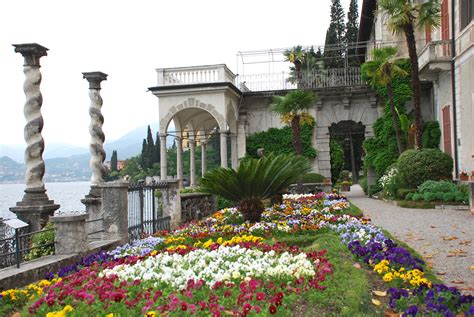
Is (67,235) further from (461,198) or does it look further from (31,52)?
(461,198)

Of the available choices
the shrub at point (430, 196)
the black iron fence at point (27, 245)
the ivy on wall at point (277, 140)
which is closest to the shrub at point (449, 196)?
the shrub at point (430, 196)

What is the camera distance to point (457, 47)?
18656 mm

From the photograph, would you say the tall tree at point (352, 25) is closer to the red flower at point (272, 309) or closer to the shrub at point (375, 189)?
the shrub at point (375, 189)

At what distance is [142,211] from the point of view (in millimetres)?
11633

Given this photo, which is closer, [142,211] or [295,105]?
[142,211]

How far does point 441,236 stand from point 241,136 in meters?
17.2

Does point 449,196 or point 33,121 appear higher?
point 33,121

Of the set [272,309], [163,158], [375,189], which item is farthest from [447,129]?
[272,309]

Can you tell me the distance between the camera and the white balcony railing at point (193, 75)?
23.8m

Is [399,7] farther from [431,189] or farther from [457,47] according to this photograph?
[431,189]

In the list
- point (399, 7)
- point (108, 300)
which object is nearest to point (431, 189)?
point (399, 7)

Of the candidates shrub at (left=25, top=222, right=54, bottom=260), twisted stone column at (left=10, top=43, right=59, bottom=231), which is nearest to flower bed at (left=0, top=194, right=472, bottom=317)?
shrub at (left=25, top=222, right=54, bottom=260)

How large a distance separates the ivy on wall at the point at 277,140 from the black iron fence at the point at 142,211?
13.7 m

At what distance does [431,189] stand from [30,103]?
1200 cm
